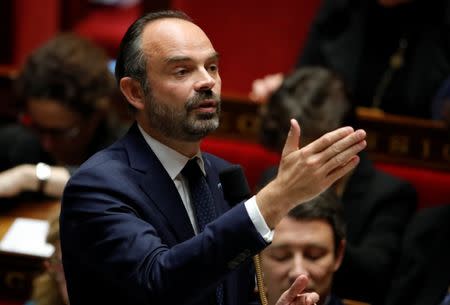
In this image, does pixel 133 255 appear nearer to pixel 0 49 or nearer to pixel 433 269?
pixel 433 269

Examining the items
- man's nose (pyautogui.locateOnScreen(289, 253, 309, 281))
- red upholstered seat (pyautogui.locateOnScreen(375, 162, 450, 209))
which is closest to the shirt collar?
man's nose (pyautogui.locateOnScreen(289, 253, 309, 281))

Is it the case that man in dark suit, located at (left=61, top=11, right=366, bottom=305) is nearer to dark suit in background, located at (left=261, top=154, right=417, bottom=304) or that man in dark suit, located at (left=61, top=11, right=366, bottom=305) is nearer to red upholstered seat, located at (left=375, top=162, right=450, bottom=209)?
dark suit in background, located at (left=261, top=154, right=417, bottom=304)

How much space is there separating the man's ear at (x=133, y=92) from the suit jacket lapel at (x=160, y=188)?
3 cm

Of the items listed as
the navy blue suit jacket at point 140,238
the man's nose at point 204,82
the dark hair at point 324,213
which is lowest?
the dark hair at point 324,213

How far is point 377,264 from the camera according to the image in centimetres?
129

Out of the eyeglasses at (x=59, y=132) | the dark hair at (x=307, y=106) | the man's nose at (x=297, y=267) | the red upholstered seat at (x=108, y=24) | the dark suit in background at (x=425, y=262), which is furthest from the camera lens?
the red upholstered seat at (x=108, y=24)

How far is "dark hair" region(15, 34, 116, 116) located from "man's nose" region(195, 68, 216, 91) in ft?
2.69

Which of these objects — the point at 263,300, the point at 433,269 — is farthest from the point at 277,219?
the point at 433,269

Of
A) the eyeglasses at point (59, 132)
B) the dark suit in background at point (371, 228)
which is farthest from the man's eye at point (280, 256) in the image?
the eyeglasses at point (59, 132)

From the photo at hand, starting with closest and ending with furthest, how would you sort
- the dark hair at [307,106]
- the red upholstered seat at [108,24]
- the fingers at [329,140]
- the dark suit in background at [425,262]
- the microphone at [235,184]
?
the fingers at [329,140] → the microphone at [235,184] → the dark suit in background at [425,262] → the dark hair at [307,106] → the red upholstered seat at [108,24]

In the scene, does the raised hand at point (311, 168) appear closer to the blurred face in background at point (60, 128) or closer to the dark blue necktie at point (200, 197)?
the dark blue necktie at point (200, 197)

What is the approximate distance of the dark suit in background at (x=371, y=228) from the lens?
1.29 meters

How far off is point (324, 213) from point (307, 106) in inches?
11.9

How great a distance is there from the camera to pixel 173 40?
73 centimetres
